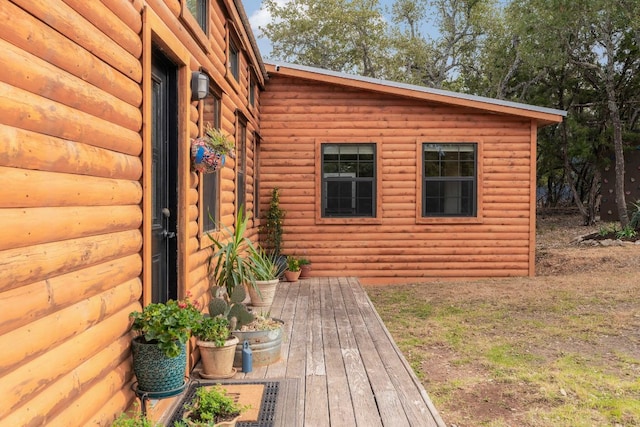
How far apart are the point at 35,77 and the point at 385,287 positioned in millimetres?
7210

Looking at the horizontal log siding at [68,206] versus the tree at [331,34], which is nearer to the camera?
the horizontal log siding at [68,206]

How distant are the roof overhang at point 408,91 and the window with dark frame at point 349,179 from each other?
3.17ft

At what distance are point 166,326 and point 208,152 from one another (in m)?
1.52

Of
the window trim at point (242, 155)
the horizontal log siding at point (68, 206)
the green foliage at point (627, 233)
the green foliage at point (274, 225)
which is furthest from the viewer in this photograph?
the green foliage at point (627, 233)

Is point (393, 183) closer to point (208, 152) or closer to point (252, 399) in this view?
point (208, 152)

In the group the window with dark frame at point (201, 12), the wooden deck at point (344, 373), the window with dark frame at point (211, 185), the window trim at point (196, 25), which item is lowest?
the wooden deck at point (344, 373)

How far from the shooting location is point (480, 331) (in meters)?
5.64

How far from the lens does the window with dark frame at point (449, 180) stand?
8.64m

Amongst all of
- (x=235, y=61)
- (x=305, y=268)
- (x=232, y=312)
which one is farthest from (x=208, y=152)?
(x=305, y=268)

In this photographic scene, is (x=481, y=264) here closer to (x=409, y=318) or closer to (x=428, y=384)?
(x=409, y=318)

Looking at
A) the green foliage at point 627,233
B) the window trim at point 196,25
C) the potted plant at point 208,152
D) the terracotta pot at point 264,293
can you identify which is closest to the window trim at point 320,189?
the terracotta pot at point 264,293

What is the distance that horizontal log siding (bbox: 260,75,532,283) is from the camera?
28.1 ft

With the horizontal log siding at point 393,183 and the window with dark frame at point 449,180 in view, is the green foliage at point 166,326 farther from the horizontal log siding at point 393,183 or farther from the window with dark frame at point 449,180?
the window with dark frame at point 449,180

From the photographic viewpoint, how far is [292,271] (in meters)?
8.03
